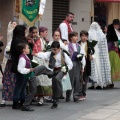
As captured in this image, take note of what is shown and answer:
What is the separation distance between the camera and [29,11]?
40.9 feet

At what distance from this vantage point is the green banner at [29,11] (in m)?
12.3

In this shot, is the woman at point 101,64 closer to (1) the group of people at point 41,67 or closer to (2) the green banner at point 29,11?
(1) the group of people at point 41,67

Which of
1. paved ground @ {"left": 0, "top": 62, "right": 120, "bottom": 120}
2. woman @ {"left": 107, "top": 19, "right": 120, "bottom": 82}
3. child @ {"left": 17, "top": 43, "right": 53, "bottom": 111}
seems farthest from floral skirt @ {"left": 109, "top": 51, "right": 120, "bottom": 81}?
child @ {"left": 17, "top": 43, "right": 53, "bottom": 111}

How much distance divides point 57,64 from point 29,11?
8.71 ft

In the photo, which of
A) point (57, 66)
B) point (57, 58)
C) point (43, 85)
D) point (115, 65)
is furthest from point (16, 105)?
point (115, 65)

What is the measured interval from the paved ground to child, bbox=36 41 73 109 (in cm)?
39

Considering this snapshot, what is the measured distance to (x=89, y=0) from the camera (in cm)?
2425

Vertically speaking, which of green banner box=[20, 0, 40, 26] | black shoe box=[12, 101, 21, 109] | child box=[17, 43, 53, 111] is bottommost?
black shoe box=[12, 101, 21, 109]

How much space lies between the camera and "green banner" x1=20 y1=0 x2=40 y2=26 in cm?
1234

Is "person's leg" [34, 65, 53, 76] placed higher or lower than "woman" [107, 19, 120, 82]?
lower

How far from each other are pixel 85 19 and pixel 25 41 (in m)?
14.3

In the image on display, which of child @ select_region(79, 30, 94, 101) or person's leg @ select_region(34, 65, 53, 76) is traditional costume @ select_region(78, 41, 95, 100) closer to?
child @ select_region(79, 30, 94, 101)

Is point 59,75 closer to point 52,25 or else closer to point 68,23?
point 68,23

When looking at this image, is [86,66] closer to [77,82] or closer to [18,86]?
[77,82]
